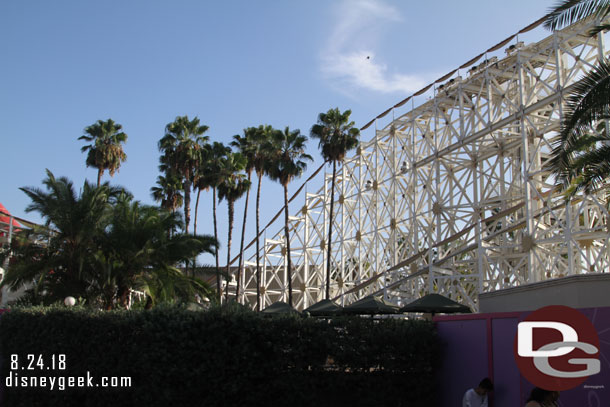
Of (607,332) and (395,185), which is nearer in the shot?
(607,332)

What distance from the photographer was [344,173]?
37.9 meters

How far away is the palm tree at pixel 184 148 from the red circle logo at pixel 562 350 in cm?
3054

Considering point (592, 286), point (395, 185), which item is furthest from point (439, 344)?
point (395, 185)

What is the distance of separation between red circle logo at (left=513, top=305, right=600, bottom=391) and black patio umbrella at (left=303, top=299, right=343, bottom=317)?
11150 millimetres

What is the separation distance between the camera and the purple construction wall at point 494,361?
888 centimetres

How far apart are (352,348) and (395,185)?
20737 millimetres

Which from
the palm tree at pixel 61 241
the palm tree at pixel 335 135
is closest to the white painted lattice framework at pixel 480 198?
the palm tree at pixel 335 135

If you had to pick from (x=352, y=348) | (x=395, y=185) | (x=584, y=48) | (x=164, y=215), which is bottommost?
(x=352, y=348)

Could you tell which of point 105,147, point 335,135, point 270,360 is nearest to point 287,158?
point 335,135

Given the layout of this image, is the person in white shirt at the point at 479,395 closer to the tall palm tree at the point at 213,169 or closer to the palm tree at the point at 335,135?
the palm tree at the point at 335,135

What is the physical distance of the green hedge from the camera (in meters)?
11.8

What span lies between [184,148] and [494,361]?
3040cm

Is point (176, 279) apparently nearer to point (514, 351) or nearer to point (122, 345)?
point (122, 345)

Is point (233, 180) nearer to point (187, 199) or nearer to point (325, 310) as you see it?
point (187, 199)
